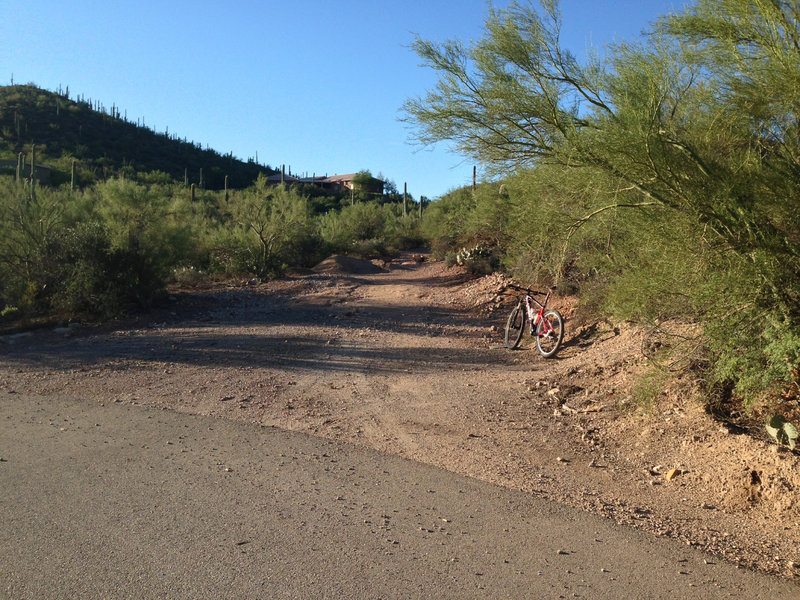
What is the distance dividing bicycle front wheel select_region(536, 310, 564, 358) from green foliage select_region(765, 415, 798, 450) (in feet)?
17.6

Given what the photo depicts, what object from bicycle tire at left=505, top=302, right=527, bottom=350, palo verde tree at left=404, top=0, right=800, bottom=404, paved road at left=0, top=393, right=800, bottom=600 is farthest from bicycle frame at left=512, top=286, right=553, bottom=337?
paved road at left=0, top=393, right=800, bottom=600

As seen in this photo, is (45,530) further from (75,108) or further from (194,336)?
(75,108)

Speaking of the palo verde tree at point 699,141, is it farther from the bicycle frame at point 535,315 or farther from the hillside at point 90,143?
the hillside at point 90,143

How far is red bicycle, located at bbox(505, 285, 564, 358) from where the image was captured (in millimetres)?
10914

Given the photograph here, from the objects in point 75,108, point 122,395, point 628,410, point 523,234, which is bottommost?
point 122,395

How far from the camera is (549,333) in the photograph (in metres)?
11.0

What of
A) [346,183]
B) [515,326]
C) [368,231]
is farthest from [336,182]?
[515,326]

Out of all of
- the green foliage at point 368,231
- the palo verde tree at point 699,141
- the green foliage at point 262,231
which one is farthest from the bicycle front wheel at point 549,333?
the green foliage at point 368,231

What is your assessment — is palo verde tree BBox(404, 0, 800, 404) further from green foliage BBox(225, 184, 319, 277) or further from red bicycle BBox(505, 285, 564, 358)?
green foliage BBox(225, 184, 319, 277)

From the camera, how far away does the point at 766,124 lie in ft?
21.1

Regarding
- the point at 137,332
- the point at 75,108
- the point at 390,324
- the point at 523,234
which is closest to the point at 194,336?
the point at 137,332

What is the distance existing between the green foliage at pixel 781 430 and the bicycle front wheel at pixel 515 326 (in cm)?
680

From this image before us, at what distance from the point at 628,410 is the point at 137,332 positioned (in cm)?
1020

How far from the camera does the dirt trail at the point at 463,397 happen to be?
488 cm
